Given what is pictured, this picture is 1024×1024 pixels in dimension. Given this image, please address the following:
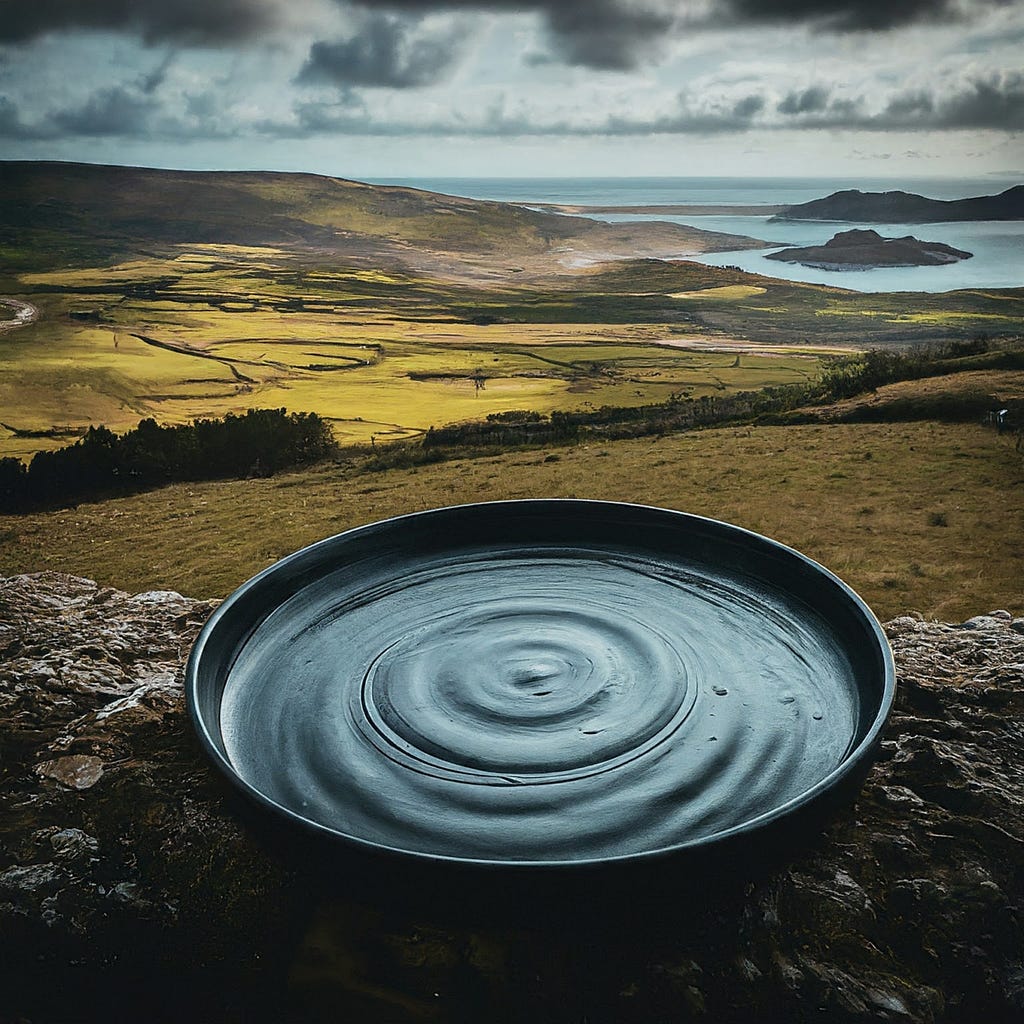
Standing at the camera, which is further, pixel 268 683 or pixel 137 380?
pixel 137 380

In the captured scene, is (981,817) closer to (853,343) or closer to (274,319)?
(853,343)

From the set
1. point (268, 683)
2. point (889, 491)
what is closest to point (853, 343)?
point (889, 491)

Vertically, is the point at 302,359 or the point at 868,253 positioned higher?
the point at 868,253

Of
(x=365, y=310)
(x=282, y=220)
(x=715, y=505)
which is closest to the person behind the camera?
(x=715, y=505)

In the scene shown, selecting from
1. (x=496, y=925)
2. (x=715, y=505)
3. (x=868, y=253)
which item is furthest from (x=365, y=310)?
(x=496, y=925)

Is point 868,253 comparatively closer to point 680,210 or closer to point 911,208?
point 911,208

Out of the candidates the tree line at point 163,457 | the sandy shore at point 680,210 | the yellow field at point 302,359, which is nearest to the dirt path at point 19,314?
the yellow field at point 302,359
